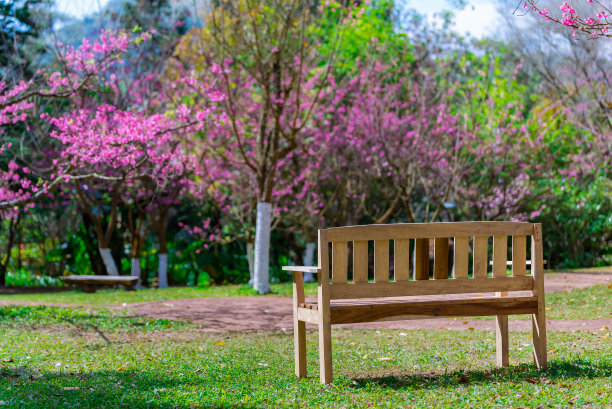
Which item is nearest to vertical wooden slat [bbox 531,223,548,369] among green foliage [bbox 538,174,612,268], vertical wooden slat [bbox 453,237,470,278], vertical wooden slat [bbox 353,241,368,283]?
vertical wooden slat [bbox 453,237,470,278]

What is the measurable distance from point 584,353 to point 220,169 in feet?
42.2

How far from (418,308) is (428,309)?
0.07 metres

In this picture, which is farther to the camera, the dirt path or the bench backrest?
the dirt path

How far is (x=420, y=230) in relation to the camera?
4645mm

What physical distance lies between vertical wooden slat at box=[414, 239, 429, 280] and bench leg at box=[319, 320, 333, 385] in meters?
0.74

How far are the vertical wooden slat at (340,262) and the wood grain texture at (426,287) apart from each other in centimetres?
6

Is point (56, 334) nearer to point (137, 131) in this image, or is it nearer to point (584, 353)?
point (137, 131)

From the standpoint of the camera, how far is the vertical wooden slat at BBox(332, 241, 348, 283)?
457 centimetres

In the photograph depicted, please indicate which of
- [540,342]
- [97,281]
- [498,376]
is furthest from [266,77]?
[498,376]

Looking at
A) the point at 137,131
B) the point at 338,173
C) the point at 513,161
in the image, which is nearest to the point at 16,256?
the point at 338,173

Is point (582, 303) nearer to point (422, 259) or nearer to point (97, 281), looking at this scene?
point (422, 259)

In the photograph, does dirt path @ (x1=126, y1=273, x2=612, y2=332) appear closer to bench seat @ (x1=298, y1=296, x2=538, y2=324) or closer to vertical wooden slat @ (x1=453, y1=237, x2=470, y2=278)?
bench seat @ (x1=298, y1=296, x2=538, y2=324)

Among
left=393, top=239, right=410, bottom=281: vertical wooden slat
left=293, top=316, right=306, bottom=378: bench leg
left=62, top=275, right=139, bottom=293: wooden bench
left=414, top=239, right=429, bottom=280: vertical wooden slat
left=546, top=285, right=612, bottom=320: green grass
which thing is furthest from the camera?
left=62, top=275, right=139, bottom=293: wooden bench

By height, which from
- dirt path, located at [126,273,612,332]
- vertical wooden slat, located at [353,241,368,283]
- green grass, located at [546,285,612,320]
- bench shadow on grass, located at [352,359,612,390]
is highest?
vertical wooden slat, located at [353,241,368,283]
